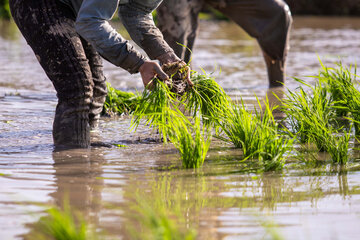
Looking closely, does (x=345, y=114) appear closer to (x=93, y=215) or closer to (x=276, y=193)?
(x=276, y=193)

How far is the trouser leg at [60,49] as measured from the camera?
3.92 metres

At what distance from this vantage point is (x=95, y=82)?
4.70 metres

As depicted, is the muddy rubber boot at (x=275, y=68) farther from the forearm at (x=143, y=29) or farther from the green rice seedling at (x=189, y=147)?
the green rice seedling at (x=189, y=147)

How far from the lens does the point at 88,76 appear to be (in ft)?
13.1

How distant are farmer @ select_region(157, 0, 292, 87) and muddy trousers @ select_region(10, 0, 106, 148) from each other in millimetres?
1791

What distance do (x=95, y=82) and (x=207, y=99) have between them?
971mm

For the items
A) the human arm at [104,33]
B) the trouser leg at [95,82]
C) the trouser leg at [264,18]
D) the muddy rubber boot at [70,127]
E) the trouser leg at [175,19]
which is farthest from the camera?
the trouser leg at [264,18]

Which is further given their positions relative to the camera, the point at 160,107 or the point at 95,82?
the point at 95,82

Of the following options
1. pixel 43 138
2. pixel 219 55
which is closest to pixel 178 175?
pixel 43 138

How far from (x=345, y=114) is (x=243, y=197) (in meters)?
2.42

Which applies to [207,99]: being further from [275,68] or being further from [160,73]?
[275,68]

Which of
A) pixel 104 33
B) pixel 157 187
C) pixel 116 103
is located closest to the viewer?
pixel 157 187

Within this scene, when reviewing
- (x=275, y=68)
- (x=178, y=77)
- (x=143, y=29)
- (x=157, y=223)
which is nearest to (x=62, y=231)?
(x=157, y=223)

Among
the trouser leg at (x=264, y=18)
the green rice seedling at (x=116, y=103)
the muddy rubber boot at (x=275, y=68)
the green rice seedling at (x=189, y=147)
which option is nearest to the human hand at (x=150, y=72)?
the green rice seedling at (x=189, y=147)
